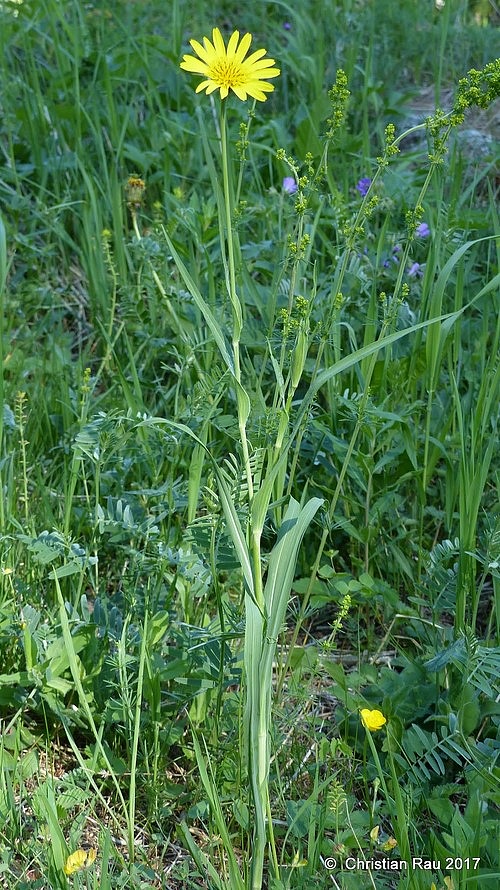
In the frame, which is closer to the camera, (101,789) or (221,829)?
(221,829)

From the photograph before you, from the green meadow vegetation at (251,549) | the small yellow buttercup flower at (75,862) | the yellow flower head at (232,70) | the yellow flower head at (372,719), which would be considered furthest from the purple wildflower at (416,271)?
the small yellow buttercup flower at (75,862)

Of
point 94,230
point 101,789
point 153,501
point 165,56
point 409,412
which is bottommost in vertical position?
point 101,789

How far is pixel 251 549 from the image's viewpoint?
4.50 feet

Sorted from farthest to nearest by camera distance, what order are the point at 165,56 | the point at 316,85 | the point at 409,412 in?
the point at 165,56 → the point at 316,85 → the point at 409,412

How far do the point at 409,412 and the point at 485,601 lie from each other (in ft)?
1.48

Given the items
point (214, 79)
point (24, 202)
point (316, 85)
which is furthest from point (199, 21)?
point (214, 79)

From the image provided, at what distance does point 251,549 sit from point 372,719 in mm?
386

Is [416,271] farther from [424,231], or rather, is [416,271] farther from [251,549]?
[251,549]

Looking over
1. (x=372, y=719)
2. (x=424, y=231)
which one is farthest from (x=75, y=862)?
(x=424, y=231)

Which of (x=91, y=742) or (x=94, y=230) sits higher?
(x=94, y=230)

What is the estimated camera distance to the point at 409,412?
2002mm

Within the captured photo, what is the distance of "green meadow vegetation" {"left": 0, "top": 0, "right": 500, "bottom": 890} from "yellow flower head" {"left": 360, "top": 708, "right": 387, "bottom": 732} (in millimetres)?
20

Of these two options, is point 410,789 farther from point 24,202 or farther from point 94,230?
point 24,202

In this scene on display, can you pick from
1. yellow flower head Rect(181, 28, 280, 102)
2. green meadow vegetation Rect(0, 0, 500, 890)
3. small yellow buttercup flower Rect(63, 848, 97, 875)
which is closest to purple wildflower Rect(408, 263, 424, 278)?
green meadow vegetation Rect(0, 0, 500, 890)
